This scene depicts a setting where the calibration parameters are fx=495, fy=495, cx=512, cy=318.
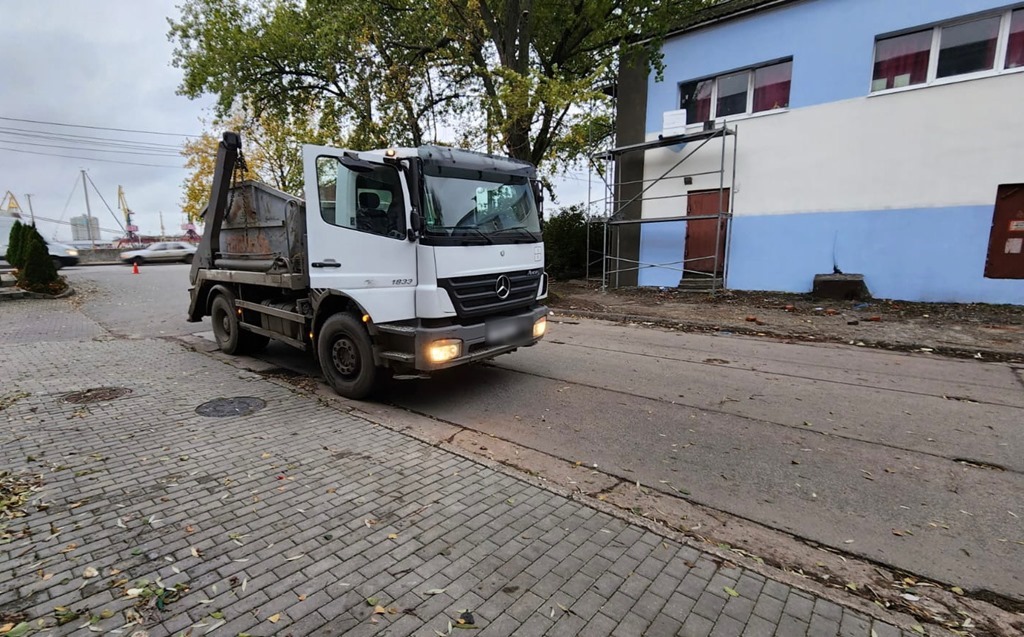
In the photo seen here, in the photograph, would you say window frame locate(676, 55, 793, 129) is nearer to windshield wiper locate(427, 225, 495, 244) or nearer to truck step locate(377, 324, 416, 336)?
windshield wiper locate(427, 225, 495, 244)

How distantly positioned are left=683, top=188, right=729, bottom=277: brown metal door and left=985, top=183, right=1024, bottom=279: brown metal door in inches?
203

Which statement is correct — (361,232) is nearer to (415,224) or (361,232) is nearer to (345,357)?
(415,224)

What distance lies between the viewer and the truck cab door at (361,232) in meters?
5.06

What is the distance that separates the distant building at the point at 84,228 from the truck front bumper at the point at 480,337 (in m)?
65.1

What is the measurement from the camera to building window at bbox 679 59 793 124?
12.2m

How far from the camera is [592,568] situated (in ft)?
8.98

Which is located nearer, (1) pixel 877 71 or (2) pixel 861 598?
(2) pixel 861 598

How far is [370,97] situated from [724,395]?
1260 cm

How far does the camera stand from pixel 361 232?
17.3ft

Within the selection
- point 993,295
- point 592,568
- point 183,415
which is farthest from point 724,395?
point 993,295

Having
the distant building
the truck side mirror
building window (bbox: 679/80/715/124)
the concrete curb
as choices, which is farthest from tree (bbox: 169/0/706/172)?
the distant building

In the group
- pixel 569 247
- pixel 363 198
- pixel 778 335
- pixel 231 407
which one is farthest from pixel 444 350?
pixel 569 247

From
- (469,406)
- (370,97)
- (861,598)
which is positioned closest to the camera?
(861,598)

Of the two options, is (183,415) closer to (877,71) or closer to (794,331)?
(794,331)
